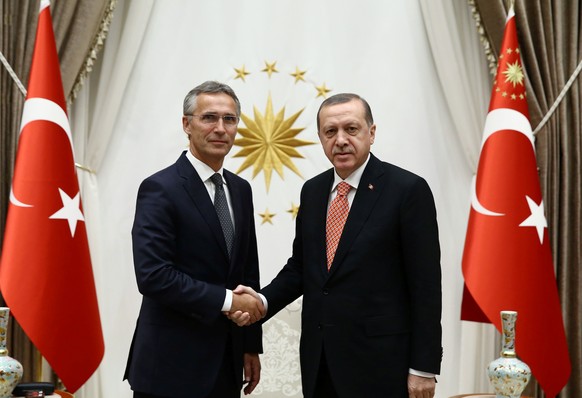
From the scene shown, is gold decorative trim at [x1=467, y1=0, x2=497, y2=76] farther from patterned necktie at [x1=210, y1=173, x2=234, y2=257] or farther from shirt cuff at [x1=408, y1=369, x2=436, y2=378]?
shirt cuff at [x1=408, y1=369, x2=436, y2=378]

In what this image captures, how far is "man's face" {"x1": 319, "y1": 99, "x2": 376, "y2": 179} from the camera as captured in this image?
2.61 meters

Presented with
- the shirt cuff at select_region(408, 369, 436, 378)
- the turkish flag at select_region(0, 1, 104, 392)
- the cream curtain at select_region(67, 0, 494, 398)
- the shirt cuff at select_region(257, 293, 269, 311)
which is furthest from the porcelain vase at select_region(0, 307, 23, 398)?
the shirt cuff at select_region(408, 369, 436, 378)

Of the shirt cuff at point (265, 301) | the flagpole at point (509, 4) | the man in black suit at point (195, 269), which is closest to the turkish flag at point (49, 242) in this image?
the man in black suit at point (195, 269)

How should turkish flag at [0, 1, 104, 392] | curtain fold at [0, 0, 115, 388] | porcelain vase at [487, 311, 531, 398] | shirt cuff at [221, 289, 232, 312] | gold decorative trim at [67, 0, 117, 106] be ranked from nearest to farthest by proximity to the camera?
shirt cuff at [221, 289, 232, 312]
porcelain vase at [487, 311, 531, 398]
turkish flag at [0, 1, 104, 392]
curtain fold at [0, 0, 115, 388]
gold decorative trim at [67, 0, 117, 106]

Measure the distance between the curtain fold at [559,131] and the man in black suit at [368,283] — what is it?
154 centimetres

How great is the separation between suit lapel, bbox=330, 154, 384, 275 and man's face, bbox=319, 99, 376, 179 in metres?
0.07

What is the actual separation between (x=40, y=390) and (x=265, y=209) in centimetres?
166

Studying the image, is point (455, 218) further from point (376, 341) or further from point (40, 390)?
point (40, 390)

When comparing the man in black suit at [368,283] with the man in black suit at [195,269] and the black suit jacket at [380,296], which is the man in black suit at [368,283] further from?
the man in black suit at [195,269]

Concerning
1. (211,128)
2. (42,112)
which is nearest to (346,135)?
(211,128)

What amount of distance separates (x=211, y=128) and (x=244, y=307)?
2.27ft

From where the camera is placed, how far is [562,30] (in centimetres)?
389

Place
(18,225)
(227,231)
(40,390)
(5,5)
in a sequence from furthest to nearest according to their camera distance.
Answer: (5,5)
(18,225)
(40,390)
(227,231)

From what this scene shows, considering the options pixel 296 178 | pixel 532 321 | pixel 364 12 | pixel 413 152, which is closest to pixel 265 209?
pixel 296 178
